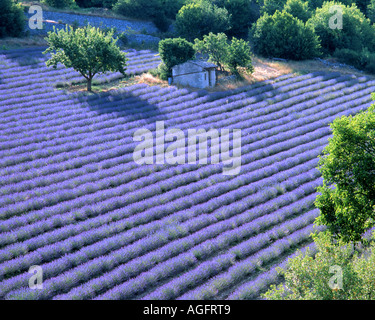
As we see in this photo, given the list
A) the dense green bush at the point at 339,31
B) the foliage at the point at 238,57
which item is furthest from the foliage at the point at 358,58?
the foliage at the point at 238,57

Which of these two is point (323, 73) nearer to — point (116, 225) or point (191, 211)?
point (191, 211)

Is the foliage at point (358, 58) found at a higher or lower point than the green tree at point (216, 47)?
lower

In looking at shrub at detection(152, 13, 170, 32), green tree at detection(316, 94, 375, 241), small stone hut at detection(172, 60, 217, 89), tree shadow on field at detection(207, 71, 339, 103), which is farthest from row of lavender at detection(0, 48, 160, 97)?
green tree at detection(316, 94, 375, 241)

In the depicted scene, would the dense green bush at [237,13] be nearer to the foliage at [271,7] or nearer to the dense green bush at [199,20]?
the foliage at [271,7]

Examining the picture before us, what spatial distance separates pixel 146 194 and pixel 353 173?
6.43 meters

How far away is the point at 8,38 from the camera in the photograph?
1066 inches

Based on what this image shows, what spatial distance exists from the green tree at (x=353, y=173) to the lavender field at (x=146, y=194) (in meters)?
2.11

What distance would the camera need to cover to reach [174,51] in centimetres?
2298

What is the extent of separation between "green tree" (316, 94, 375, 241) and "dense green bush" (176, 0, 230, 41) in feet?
81.0

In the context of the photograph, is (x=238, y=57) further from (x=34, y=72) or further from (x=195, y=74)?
(x=34, y=72)

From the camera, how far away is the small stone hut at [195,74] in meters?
22.4

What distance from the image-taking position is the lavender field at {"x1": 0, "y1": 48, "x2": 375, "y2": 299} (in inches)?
374

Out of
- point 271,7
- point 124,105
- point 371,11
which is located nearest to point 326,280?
point 124,105

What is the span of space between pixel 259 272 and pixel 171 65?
15628mm
